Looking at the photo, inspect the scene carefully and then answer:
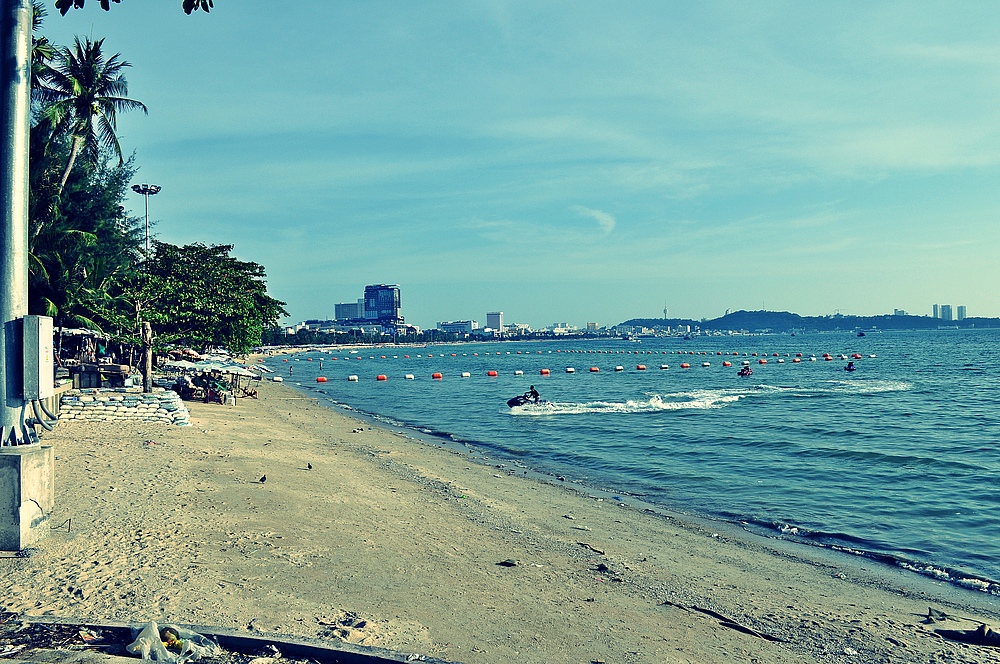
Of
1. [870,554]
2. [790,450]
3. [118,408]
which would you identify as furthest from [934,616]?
[118,408]

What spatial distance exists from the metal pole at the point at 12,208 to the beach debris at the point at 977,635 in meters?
10.9

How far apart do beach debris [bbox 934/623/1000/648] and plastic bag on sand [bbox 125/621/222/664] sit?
8.25 metres

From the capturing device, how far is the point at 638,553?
1143cm

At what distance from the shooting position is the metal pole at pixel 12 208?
738 cm

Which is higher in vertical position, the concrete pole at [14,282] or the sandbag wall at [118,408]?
the concrete pole at [14,282]

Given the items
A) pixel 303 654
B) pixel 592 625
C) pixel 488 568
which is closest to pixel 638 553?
pixel 488 568

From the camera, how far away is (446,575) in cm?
898

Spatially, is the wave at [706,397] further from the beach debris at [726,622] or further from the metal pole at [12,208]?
the metal pole at [12,208]

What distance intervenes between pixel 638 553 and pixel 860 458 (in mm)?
14284

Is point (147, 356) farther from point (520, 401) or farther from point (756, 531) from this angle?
point (756, 531)

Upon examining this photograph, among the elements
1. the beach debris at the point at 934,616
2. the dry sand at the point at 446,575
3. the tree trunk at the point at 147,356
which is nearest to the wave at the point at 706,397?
the tree trunk at the point at 147,356

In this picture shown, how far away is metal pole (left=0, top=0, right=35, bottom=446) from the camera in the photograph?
7.38 m

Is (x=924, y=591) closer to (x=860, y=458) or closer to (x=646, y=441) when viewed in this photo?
(x=860, y=458)

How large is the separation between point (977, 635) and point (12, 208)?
12020 millimetres
